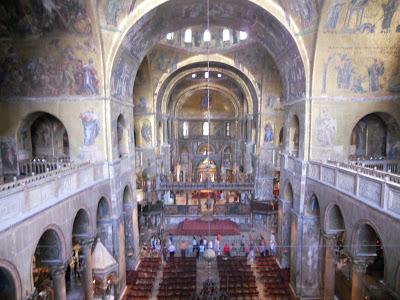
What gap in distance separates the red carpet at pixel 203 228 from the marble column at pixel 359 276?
1305 centimetres

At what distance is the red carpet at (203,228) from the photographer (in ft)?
78.1

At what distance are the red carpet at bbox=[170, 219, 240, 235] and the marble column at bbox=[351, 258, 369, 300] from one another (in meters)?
13.0

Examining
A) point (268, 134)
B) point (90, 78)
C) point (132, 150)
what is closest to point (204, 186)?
point (268, 134)

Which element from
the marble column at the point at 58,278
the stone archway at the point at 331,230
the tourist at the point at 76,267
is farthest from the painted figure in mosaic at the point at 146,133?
the stone archway at the point at 331,230

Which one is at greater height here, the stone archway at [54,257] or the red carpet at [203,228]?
the stone archway at [54,257]

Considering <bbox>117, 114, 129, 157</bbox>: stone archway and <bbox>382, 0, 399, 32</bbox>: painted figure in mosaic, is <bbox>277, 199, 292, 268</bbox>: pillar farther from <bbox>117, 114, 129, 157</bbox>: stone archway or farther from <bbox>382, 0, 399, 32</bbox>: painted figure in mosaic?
<bbox>382, 0, 399, 32</bbox>: painted figure in mosaic

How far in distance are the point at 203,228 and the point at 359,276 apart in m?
14.1

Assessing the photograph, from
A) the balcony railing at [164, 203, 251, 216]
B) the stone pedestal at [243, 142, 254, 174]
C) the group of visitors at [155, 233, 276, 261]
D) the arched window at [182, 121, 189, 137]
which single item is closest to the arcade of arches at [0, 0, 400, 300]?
the group of visitors at [155, 233, 276, 261]

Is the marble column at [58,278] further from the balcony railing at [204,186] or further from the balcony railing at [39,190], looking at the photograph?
the balcony railing at [204,186]

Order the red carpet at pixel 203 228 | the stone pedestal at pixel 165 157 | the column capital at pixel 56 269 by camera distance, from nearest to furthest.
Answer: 1. the column capital at pixel 56 269
2. the red carpet at pixel 203 228
3. the stone pedestal at pixel 165 157

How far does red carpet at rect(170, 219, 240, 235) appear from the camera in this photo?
2382 centimetres

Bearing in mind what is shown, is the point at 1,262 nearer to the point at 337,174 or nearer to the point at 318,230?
the point at 337,174

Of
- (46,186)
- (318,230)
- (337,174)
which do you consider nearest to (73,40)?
(46,186)

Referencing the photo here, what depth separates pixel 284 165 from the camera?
18.4 metres
